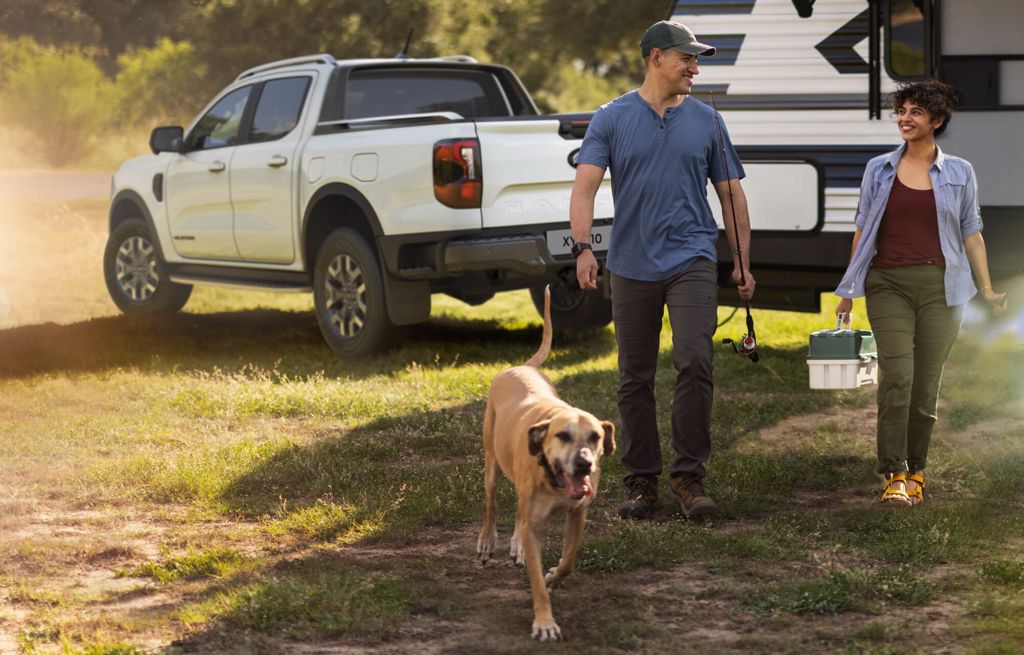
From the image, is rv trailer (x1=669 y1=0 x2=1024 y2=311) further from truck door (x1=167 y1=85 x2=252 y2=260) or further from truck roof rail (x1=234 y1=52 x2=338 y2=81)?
truck door (x1=167 y1=85 x2=252 y2=260)

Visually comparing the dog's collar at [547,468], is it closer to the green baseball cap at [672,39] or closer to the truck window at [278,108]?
the green baseball cap at [672,39]

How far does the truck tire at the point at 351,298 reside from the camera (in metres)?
9.76

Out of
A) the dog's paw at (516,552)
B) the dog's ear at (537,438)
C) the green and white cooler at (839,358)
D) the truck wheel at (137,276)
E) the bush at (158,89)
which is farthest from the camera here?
the bush at (158,89)

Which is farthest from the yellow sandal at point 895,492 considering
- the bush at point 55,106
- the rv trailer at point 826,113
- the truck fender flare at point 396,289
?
the bush at point 55,106

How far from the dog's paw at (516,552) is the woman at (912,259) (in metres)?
1.74

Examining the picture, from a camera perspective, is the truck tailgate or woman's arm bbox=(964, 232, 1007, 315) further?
the truck tailgate

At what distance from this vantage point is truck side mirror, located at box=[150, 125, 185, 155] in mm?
11172

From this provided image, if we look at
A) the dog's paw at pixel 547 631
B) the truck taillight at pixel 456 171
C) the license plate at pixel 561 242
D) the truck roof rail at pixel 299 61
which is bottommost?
the dog's paw at pixel 547 631

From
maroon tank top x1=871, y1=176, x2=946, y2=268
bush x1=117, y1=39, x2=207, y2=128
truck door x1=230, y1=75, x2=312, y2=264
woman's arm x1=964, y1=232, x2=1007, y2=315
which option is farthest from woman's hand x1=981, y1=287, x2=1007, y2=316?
bush x1=117, y1=39, x2=207, y2=128

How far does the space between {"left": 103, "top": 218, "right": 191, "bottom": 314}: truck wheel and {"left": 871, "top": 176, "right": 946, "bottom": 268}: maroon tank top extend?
7243mm

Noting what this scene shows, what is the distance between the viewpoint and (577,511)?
4914 millimetres

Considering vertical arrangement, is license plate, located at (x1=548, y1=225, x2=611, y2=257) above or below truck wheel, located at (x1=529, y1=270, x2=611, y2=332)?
above

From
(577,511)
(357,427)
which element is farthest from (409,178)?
(577,511)

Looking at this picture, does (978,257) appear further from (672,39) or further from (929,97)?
(672,39)
